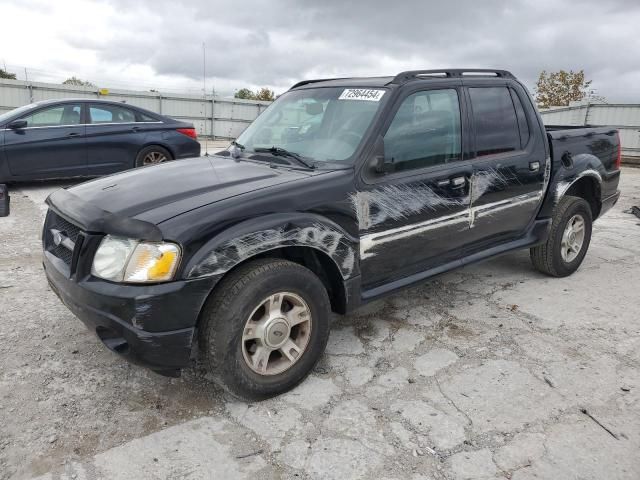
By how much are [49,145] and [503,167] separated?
22.5ft

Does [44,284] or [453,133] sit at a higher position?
[453,133]

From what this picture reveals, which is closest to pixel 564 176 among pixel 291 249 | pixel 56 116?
pixel 291 249

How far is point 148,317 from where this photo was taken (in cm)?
237

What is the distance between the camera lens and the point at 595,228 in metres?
6.67

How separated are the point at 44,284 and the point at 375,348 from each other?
2.87 m

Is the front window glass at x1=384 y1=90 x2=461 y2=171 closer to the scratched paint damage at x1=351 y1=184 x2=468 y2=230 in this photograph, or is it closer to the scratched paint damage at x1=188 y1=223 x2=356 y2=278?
the scratched paint damage at x1=351 y1=184 x2=468 y2=230

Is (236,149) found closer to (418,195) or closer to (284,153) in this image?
(284,153)

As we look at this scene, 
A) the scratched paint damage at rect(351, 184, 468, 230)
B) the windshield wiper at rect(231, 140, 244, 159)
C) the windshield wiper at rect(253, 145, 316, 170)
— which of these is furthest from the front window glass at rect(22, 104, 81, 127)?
the scratched paint damage at rect(351, 184, 468, 230)

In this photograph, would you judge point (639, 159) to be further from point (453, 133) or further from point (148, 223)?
point (148, 223)

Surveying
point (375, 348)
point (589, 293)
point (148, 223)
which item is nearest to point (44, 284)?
point (148, 223)

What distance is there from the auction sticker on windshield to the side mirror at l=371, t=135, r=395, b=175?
34 cm

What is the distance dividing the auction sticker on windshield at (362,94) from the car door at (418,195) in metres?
0.16

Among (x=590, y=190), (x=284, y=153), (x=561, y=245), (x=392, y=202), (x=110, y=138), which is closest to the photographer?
(x=392, y=202)

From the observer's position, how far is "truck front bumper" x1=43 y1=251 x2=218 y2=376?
7.76ft
